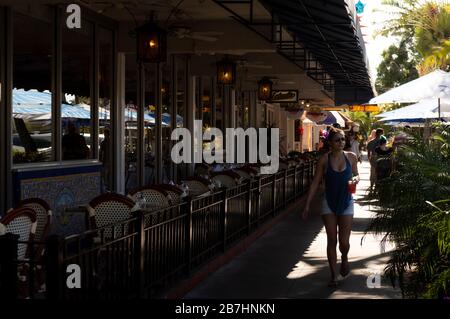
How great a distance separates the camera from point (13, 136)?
10.2 metres

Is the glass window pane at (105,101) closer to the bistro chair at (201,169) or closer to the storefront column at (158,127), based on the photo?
the storefront column at (158,127)

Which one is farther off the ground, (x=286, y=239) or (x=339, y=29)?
(x=339, y=29)

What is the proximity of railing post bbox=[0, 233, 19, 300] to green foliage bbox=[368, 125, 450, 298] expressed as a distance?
2969mm

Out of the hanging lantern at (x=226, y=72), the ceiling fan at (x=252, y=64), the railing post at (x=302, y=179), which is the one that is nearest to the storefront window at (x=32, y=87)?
the hanging lantern at (x=226, y=72)

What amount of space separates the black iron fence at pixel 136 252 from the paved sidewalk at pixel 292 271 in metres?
0.34

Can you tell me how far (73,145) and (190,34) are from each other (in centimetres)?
299

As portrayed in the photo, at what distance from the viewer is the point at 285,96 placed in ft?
85.3

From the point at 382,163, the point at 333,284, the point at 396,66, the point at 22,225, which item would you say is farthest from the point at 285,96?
the point at 396,66

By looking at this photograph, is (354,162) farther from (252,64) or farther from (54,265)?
(252,64)

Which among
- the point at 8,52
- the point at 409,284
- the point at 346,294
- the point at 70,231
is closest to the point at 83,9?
the point at 8,52

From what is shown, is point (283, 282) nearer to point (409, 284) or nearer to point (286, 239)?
→ point (409, 284)

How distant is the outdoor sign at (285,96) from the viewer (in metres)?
25.8

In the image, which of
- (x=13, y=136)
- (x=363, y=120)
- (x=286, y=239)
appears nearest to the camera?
(x=13, y=136)

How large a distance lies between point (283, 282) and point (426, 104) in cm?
806
